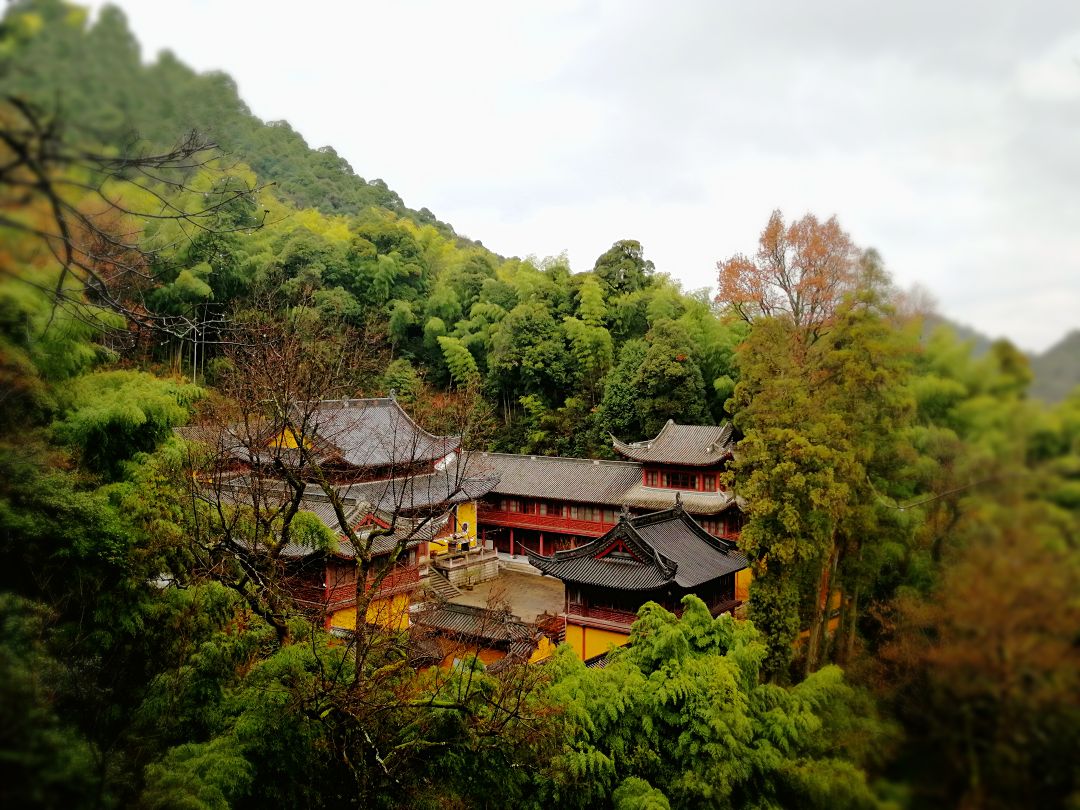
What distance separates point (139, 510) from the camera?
25.1 feet

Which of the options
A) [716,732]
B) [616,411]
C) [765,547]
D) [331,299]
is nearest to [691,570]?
[765,547]

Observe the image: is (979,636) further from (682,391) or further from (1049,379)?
(682,391)

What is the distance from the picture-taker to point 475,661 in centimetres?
600

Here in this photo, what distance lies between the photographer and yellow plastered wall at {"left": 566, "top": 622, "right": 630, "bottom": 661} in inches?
494

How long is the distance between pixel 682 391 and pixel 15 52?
2158 cm

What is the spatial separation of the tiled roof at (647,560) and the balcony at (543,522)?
19.4 feet

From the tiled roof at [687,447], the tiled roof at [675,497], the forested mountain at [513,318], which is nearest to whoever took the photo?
the tiled roof at [675,497]

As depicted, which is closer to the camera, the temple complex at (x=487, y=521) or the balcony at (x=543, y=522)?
the temple complex at (x=487, y=521)

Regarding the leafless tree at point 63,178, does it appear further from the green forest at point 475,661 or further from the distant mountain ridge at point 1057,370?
the distant mountain ridge at point 1057,370

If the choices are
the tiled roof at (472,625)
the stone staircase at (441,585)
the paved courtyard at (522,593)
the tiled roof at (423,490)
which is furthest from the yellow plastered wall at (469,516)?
the tiled roof at (472,625)

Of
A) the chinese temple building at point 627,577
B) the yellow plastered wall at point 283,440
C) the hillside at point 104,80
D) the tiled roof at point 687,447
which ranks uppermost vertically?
the hillside at point 104,80

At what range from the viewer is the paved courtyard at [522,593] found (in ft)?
55.2

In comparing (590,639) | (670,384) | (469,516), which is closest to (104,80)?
(590,639)

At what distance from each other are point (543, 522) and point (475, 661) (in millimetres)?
15203
